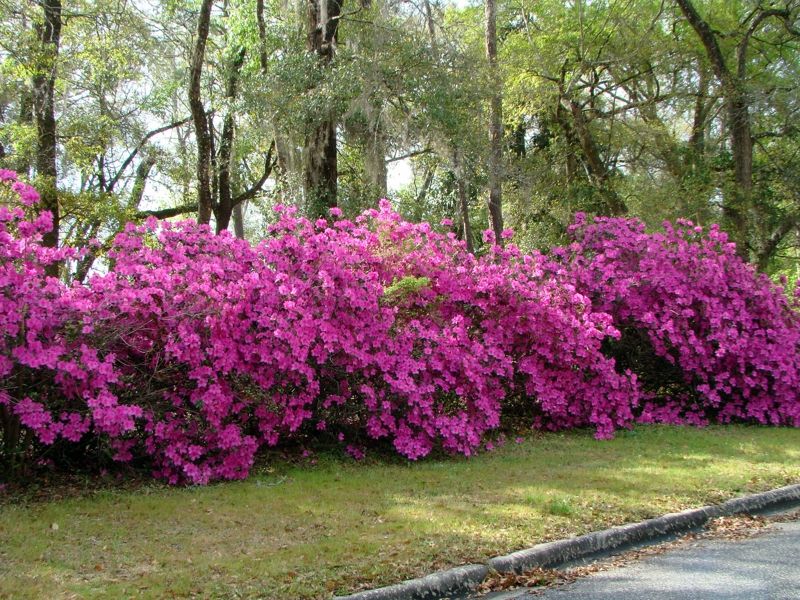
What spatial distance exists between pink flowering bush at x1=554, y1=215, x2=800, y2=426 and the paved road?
5.48 meters

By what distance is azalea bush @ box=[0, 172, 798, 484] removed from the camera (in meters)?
6.32

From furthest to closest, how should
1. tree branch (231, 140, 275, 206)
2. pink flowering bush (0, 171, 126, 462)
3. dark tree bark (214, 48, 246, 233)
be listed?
tree branch (231, 140, 275, 206)
dark tree bark (214, 48, 246, 233)
pink flowering bush (0, 171, 126, 462)

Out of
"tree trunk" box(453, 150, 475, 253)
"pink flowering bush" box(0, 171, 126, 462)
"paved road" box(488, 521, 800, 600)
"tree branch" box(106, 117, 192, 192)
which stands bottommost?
"paved road" box(488, 521, 800, 600)

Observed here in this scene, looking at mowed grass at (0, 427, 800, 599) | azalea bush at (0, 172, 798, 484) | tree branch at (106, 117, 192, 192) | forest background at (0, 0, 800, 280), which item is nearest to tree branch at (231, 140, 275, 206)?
forest background at (0, 0, 800, 280)

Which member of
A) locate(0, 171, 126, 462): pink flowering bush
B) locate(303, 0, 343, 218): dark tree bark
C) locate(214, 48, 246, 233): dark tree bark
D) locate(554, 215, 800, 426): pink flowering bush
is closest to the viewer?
locate(0, 171, 126, 462): pink flowering bush

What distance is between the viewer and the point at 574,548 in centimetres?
525

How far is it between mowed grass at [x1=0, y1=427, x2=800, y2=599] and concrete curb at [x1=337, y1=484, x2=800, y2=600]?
0.11 metres

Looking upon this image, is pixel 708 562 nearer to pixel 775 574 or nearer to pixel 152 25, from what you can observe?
pixel 775 574

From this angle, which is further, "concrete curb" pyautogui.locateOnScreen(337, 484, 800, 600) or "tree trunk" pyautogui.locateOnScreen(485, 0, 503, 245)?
"tree trunk" pyautogui.locateOnScreen(485, 0, 503, 245)

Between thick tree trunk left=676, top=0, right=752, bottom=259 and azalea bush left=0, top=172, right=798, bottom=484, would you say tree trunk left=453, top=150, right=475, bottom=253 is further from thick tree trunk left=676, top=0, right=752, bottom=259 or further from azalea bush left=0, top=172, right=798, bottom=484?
thick tree trunk left=676, top=0, right=752, bottom=259

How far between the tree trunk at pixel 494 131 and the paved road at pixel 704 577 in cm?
969

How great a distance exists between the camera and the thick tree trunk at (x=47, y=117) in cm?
1298

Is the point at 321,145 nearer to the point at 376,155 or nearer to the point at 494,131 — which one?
the point at 376,155

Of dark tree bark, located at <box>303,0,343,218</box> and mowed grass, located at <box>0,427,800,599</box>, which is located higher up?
dark tree bark, located at <box>303,0,343,218</box>
